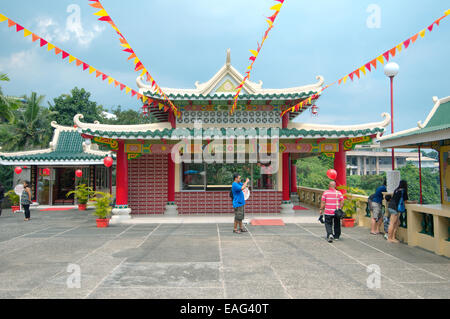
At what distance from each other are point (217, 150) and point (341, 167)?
500 cm

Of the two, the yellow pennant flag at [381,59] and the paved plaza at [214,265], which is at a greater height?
the yellow pennant flag at [381,59]

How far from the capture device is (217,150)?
12.4 meters

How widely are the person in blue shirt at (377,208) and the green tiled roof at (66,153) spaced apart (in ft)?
46.3

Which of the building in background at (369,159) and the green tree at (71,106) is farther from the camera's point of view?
the building in background at (369,159)

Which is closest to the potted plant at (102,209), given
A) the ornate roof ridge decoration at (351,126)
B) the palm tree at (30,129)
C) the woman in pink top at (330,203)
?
the woman in pink top at (330,203)

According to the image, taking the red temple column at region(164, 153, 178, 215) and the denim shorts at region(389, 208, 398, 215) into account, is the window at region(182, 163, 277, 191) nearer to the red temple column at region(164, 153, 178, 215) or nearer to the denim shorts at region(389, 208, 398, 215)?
the red temple column at region(164, 153, 178, 215)

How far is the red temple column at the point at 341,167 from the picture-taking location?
12.0m

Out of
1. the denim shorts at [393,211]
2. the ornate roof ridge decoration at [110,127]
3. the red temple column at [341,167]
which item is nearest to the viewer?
the denim shorts at [393,211]

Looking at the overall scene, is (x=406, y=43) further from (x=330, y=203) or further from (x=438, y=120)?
(x=330, y=203)

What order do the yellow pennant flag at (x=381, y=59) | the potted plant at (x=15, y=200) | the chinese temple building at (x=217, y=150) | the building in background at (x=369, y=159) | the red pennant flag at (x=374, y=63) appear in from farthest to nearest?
the building in background at (x=369, y=159)
the potted plant at (x=15, y=200)
the chinese temple building at (x=217, y=150)
the red pennant flag at (x=374, y=63)
the yellow pennant flag at (x=381, y=59)

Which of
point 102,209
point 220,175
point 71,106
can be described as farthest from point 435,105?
point 71,106

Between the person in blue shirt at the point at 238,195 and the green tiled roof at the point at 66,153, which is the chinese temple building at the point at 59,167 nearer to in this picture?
the green tiled roof at the point at 66,153

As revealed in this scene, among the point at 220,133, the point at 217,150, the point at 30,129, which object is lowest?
the point at 217,150
